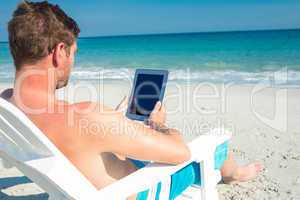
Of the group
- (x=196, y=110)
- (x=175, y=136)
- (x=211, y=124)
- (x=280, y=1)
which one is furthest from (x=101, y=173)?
(x=280, y=1)

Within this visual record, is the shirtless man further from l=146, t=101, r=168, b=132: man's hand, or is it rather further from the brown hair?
l=146, t=101, r=168, b=132: man's hand

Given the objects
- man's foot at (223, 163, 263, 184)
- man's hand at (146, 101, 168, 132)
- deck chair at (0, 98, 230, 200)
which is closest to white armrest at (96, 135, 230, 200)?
deck chair at (0, 98, 230, 200)

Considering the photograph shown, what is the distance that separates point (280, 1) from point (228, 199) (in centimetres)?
4345

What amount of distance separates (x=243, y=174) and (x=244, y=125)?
2.21 metres

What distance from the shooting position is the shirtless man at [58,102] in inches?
67.7

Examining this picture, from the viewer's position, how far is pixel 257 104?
21.5ft

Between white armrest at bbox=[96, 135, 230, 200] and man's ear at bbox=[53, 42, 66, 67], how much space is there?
0.59 metres

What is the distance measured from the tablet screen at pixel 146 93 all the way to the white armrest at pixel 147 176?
0.44 m

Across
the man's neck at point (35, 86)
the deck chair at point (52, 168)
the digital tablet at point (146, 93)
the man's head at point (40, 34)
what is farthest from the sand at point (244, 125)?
the man's head at point (40, 34)

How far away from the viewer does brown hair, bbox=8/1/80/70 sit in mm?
1703

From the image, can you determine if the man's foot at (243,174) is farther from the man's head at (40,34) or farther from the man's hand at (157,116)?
the man's head at (40,34)

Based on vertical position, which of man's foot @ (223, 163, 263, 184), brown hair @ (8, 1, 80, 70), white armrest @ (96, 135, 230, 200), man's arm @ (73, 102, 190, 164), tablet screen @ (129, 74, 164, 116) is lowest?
man's foot @ (223, 163, 263, 184)

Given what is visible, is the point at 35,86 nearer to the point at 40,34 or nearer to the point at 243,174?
the point at 40,34

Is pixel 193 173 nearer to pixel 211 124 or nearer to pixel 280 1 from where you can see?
pixel 211 124
